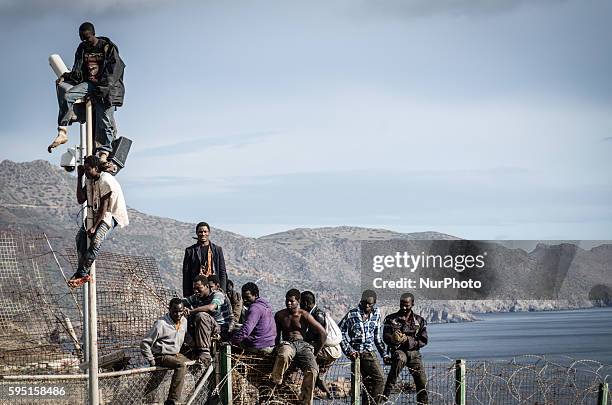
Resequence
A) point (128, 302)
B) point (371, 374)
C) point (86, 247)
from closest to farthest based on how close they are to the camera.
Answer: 1. point (86, 247)
2. point (371, 374)
3. point (128, 302)

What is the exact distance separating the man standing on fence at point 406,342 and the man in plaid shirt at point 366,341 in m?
0.34

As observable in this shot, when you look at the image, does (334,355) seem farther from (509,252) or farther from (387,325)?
(509,252)

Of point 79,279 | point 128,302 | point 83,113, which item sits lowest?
point 128,302

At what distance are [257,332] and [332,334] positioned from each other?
1.06 metres

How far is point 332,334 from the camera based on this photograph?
15.2 meters

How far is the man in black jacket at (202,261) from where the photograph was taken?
16344 millimetres

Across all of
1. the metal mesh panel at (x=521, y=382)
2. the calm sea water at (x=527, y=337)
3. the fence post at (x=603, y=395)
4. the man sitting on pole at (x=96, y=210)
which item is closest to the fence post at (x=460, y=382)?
the metal mesh panel at (x=521, y=382)

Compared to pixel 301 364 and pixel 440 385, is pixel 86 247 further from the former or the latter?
pixel 440 385

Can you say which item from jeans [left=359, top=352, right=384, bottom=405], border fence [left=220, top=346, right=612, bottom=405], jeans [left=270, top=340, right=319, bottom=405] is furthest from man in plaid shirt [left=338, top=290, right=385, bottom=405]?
jeans [left=270, top=340, right=319, bottom=405]

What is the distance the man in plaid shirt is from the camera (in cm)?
1586

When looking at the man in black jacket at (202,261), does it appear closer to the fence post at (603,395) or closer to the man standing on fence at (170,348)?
the man standing on fence at (170,348)

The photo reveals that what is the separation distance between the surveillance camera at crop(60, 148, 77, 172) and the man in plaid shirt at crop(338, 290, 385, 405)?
5061mm

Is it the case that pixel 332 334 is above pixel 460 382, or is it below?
above

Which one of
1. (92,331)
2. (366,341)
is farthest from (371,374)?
(92,331)
